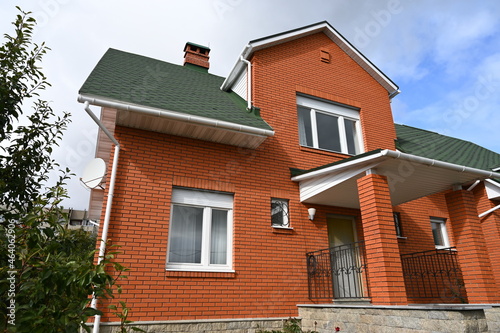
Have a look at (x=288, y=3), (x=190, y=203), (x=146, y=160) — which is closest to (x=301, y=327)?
(x=190, y=203)

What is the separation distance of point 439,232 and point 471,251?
11.5 feet

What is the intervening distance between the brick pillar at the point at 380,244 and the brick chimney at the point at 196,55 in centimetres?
753

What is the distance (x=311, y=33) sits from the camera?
392 inches

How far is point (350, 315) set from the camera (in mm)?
5477

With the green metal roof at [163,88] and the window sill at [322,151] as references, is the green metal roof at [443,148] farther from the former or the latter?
the green metal roof at [163,88]

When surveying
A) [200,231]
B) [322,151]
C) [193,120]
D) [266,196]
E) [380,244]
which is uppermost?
[322,151]

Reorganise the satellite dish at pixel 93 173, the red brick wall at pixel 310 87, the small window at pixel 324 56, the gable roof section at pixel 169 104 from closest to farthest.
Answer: the gable roof section at pixel 169 104, the satellite dish at pixel 93 173, the red brick wall at pixel 310 87, the small window at pixel 324 56

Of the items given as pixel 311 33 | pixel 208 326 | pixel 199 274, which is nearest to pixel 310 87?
pixel 311 33

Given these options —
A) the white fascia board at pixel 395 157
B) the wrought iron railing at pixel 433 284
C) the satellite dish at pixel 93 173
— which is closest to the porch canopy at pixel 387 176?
the white fascia board at pixel 395 157

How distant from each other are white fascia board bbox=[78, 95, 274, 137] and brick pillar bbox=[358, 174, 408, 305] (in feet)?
7.85

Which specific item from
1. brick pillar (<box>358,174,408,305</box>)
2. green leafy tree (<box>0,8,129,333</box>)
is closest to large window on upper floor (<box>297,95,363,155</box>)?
brick pillar (<box>358,174,408,305</box>)

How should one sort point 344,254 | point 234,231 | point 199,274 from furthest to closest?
1. point 344,254
2. point 234,231
3. point 199,274

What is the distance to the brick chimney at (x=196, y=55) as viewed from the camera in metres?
11.3

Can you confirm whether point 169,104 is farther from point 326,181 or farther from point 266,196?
point 326,181
